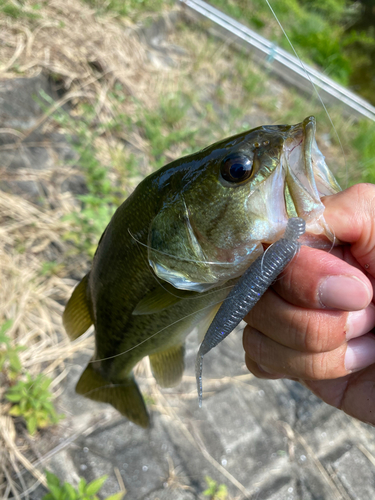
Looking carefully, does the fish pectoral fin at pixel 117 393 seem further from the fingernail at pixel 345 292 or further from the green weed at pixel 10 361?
the fingernail at pixel 345 292

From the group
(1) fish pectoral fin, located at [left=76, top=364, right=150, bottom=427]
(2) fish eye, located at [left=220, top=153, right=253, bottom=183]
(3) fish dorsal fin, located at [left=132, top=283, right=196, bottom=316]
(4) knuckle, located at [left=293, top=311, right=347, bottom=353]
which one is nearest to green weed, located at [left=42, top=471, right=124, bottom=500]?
(1) fish pectoral fin, located at [left=76, top=364, right=150, bottom=427]

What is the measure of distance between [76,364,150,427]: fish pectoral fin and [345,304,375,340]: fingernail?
1044 mm

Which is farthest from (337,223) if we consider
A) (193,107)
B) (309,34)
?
(309,34)

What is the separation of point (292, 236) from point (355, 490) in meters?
2.16

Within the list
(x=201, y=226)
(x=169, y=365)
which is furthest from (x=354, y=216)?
(x=169, y=365)

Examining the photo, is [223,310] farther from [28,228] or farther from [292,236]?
[28,228]

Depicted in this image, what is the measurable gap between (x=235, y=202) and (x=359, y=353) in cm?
65

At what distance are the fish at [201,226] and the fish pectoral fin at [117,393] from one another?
370 millimetres

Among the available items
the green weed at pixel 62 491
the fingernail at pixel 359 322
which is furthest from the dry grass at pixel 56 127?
the fingernail at pixel 359 322

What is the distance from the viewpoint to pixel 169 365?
1590 mm

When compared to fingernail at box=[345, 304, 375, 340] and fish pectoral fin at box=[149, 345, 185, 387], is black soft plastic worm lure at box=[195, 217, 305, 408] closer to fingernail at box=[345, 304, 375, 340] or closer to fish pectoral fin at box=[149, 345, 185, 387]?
fingernail at box=[345, 304, 375, 340]

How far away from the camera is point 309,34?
880cm

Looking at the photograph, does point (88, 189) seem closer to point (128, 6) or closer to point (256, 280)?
point (256, 280)

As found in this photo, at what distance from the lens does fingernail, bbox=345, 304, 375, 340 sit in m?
1.03
